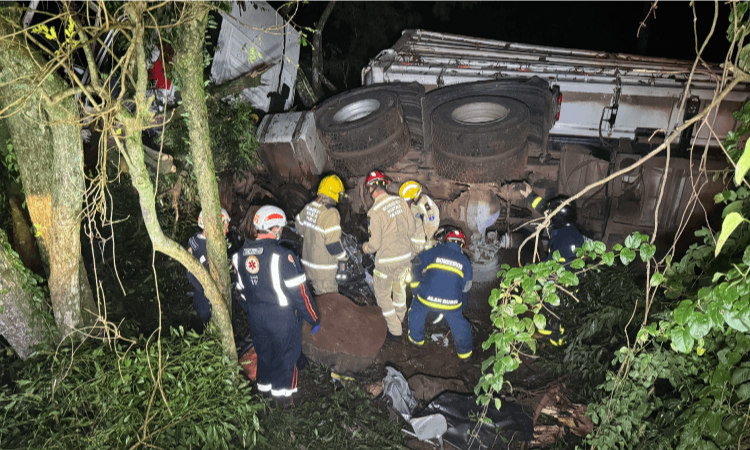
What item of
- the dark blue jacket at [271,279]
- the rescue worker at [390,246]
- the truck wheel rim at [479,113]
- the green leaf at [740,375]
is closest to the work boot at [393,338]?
the rescue worker at [390,246]

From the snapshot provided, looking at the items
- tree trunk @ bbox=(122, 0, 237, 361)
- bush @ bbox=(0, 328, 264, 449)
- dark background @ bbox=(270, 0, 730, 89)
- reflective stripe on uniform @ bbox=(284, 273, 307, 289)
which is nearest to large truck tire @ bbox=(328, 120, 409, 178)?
reflective stripe on uniform @ bbox=(284, 273, 307, 289)

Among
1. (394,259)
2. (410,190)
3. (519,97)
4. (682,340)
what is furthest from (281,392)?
(519,97)

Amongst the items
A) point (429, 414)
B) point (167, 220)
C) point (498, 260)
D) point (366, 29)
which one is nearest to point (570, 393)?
point (429, 414)

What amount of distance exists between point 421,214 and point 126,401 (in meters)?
3.36

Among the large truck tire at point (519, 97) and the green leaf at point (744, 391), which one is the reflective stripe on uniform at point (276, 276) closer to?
the large truck tire at point (519, 97)

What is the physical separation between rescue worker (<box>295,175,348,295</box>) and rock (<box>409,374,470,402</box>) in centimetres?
146

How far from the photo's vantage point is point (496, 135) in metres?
4.66

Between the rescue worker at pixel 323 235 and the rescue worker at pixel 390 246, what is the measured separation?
0.36m

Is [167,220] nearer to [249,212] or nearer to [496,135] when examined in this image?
[249,212]

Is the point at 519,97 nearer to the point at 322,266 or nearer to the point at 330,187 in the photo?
Result: the point at 330,187

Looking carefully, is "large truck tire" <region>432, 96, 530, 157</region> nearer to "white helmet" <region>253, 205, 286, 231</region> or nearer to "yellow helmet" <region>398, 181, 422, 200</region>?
"yellow helmet" <region>398, 181, 422, 200</region>

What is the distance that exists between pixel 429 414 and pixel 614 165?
10.7ft

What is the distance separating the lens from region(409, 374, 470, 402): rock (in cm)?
394

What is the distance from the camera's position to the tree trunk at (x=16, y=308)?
2828 mm
